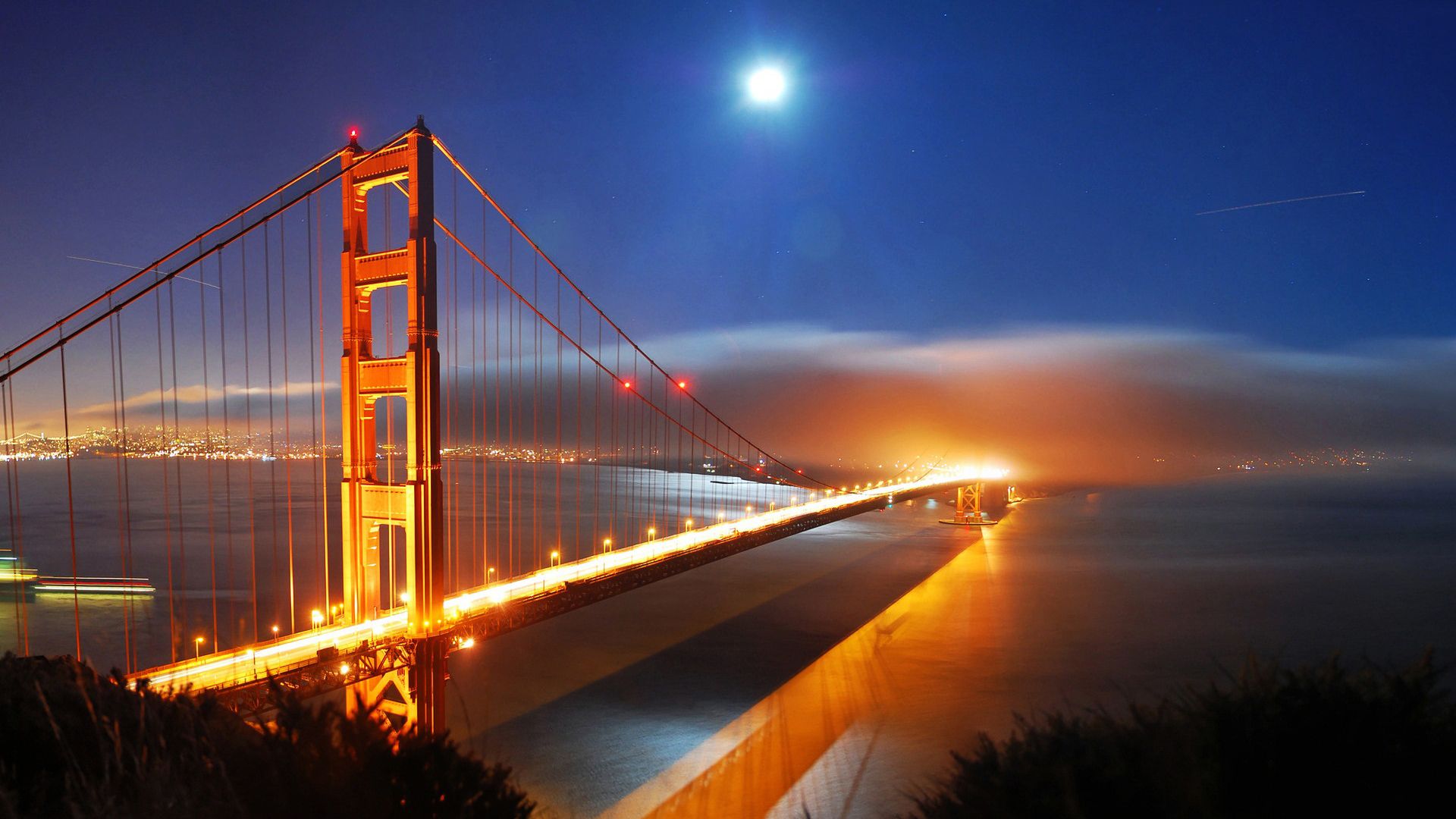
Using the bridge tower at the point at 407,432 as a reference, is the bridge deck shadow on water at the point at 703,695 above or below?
below

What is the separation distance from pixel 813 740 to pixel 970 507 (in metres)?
64.3

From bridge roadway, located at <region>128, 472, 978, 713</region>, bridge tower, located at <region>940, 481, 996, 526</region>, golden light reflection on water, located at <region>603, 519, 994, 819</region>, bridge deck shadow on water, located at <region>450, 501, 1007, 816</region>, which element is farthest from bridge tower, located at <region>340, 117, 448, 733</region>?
bridge tower, located at <region>940, 481, 996, 526</region>

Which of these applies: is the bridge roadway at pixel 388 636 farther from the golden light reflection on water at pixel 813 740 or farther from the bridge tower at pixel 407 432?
the golden light reflection on water at pixel 813 740

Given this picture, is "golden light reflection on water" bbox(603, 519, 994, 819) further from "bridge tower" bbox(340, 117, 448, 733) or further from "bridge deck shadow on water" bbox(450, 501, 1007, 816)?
"bridge tower" bbox(340, 117, 448, 733)

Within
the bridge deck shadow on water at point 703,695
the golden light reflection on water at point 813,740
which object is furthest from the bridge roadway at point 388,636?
the golden light reflection on water at point 813,740

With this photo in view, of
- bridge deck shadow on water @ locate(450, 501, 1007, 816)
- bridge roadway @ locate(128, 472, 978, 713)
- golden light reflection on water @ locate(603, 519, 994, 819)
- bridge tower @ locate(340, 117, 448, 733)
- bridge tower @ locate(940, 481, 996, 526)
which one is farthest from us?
bridge tower @ locate(940, 481, 996, 526)

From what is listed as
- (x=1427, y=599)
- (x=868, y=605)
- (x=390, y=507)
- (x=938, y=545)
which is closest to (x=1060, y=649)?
(x=868, y=605)

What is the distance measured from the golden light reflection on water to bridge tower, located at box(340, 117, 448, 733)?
4.33 meters

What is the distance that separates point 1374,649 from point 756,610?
23.2m

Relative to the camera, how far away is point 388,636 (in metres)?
13.2

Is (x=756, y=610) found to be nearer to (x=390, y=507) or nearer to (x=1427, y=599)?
(x=390, y=507)

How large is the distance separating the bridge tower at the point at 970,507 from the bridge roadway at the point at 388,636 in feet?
179

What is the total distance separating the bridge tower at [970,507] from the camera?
2943 inches

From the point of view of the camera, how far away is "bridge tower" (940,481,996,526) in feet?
245
